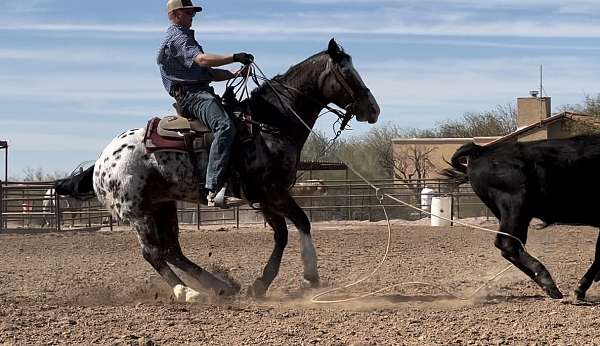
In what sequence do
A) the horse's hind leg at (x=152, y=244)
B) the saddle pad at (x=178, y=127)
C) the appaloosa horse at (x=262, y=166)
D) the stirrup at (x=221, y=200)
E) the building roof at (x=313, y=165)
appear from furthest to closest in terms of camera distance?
the building roof at (x=313, y=165), the horse's hind leg at (x=152, y=244), the saddle pad at (x=178, y=127), the appaloosa horse at (x=262, y=166), the stirrup at (x=221, y=200)

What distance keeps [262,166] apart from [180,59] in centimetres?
118

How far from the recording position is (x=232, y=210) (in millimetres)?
28594

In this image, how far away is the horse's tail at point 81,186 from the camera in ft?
30.8

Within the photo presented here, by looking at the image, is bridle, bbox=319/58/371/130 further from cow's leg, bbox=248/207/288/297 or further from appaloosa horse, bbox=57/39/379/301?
cow's leg, bbox=248/207/288/297

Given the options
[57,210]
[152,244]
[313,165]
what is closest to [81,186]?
[152,244]

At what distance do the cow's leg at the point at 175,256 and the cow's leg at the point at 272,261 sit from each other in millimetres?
189

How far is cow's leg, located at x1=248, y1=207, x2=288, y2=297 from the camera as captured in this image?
8594 millimetres

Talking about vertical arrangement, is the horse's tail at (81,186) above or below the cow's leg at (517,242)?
above

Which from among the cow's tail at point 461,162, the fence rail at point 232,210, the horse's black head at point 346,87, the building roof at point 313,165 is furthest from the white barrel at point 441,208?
the horse's black head at point 346,87

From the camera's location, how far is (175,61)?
8477mm

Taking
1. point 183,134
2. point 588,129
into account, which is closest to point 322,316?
point 183,134

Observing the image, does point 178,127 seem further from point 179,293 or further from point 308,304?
point 308,304

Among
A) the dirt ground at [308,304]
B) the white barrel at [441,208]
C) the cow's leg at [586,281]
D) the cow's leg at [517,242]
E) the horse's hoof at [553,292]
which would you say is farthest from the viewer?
the white barrel at [441,208]

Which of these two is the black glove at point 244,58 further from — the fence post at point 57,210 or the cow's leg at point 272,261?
the fence post at point 57,210
